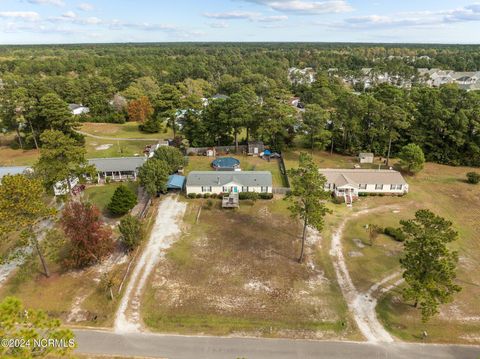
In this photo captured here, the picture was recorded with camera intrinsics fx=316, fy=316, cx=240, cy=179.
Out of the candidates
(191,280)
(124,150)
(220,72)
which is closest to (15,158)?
(124,150)

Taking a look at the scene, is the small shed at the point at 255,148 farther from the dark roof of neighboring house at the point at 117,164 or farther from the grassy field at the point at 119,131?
the grassy field at the point at 119,131

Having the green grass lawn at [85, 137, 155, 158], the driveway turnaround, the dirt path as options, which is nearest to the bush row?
the dirt path

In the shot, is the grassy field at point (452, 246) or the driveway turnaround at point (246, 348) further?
the grassy field at point (452, 246)

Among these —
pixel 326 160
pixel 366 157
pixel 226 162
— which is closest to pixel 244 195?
pixel 226 162

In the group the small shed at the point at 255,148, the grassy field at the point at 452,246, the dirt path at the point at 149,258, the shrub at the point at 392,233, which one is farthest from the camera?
the small shed at the point at 255,148

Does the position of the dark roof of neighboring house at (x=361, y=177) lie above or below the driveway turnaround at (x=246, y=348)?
above

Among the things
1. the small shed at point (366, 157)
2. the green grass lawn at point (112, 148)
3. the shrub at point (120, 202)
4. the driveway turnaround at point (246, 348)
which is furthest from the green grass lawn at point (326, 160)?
the driveway turnaround at point (246, 348)
